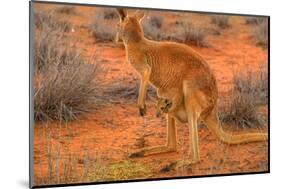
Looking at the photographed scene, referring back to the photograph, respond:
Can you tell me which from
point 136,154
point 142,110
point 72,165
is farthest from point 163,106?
point 72,165

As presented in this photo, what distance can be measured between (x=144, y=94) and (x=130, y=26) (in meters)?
0.51

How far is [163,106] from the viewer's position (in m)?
3.75

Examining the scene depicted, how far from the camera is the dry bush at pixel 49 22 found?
3.43 meters

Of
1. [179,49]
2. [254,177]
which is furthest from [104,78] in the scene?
[254,177]

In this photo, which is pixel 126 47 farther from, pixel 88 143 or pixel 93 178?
pixel 93 178

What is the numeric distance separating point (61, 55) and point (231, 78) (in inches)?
53.9

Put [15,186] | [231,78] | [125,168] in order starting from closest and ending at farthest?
1. [15,186]
2. [125,168]
3. [231,78]

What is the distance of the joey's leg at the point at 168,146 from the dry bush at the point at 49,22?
1011mm

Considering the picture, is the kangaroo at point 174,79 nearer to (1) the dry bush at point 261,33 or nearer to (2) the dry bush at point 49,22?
(2) the dry bush at point 49,22

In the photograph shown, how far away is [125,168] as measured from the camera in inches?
143

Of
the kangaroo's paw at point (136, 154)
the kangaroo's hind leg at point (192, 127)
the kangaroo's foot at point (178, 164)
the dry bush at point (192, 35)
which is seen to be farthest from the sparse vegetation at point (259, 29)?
the kangaroo's paw at point (136, 154)

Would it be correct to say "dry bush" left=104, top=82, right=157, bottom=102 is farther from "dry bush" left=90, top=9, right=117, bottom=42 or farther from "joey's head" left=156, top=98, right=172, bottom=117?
"dry bush" left=90, top=9, right=117, bottom=42

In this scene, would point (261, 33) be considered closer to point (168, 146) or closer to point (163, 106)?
point (163, 106)

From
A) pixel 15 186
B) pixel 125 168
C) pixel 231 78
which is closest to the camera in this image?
pixel 15 186
